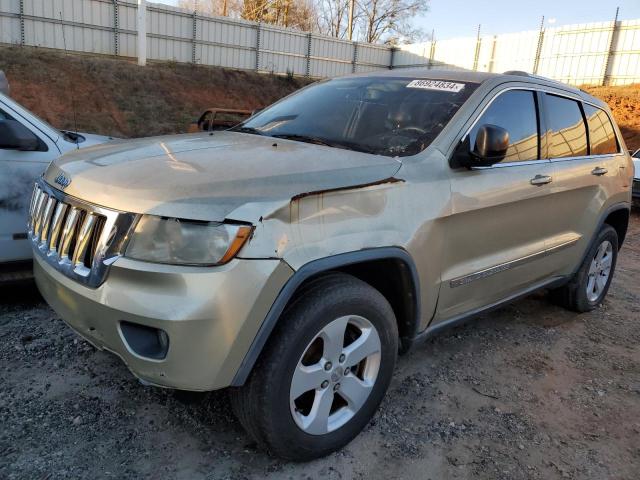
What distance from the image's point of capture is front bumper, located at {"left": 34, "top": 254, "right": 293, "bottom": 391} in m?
1.87

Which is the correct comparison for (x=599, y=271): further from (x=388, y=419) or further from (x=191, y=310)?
(x=191, y=310)

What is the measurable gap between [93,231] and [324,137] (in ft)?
4.58

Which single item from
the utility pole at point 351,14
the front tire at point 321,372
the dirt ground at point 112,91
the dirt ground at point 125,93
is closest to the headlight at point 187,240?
the front tire at point 321,372

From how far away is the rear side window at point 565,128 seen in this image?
3.62 meters

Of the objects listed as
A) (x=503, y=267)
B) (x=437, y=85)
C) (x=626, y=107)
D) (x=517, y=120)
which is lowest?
(x=503, y=267)

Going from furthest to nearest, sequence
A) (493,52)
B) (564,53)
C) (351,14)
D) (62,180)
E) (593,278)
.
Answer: (351,14)
(493,52)
(564,53)
(593,278)
(62,180)

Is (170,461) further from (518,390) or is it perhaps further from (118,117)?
(118,117)

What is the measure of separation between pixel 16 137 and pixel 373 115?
7.81ft

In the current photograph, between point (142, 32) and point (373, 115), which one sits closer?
point (373, 115)

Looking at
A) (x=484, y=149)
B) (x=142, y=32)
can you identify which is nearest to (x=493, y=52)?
(x=142, y=32)

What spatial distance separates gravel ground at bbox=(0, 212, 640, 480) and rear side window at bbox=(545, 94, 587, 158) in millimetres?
1425

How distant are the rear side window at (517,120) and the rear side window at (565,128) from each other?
222 millimetres

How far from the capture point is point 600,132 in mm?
Answer: 4301

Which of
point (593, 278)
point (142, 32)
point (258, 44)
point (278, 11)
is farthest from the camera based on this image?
point (278, 11)
